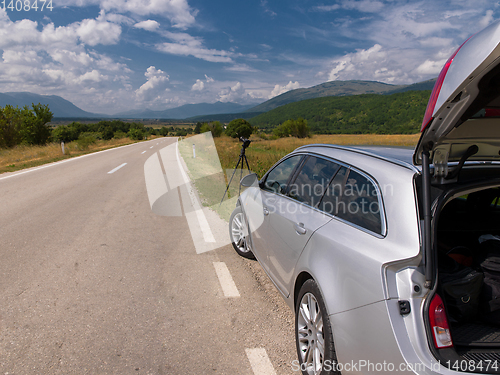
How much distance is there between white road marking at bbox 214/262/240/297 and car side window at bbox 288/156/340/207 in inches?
51.2

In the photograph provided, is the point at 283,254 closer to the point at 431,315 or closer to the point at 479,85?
the point at 431,315

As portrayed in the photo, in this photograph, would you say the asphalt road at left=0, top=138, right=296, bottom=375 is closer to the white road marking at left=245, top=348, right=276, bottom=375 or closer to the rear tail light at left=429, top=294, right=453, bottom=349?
the white road marking at left=245, top=348, right=276, bottom=375

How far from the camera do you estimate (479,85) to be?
4.70ft

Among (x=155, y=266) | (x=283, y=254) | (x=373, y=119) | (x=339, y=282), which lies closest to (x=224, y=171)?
(x=155, y=266)

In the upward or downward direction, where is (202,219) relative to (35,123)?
downward

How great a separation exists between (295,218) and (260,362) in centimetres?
115

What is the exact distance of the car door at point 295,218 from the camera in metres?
2.33

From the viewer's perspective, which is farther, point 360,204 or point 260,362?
point 260,362

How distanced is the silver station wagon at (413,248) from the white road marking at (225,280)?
942 millimetres

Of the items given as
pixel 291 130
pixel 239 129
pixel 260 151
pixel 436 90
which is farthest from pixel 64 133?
pixel 436 90

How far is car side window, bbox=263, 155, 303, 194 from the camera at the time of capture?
313cm

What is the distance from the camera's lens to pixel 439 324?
4.77 ft

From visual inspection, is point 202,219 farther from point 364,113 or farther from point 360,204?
point 364,113

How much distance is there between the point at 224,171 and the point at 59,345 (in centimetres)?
942
